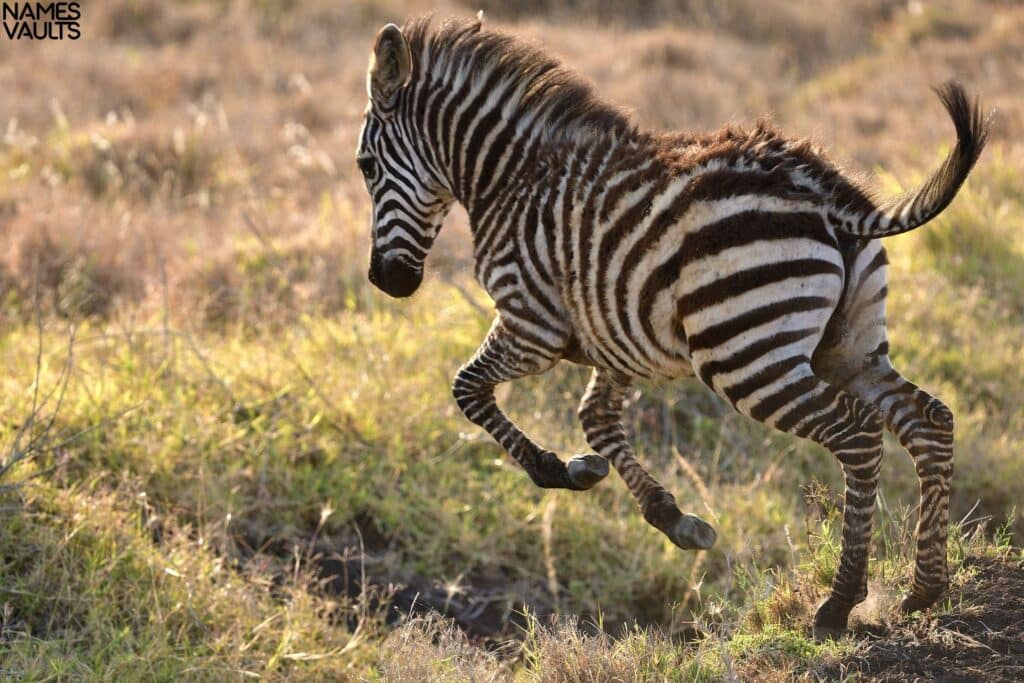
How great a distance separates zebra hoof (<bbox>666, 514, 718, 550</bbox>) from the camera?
5.35 m

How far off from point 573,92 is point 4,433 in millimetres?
3863

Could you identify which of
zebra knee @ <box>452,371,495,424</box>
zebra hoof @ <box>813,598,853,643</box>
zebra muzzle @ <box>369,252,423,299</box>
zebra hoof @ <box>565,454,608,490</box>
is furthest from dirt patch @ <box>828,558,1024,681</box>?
zebra muzzle @ <box>369,252,423,299</box>

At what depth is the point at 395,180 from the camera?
6.03 m

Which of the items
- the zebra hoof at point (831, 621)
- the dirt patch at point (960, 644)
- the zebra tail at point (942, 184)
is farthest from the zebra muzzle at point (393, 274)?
the dirt patch at point (960, 644)

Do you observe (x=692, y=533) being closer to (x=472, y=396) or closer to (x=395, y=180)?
(x=472, y=396)

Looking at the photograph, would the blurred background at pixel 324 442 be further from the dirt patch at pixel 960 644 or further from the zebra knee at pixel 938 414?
the zebra knee at pixel 938 414

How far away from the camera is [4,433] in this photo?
23.4 ft

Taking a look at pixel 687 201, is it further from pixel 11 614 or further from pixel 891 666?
pixel 11 614

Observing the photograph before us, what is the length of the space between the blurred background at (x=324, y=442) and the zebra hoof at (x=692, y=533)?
0.20 metres

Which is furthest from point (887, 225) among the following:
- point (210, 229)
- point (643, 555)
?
point (210, 229)

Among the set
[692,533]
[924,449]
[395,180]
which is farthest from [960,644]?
[395,180]

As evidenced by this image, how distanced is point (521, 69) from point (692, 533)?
2.26 m

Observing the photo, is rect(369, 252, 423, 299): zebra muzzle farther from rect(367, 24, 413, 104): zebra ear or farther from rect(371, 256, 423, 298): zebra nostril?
rect(367, 24, 413, 104): zebra ear

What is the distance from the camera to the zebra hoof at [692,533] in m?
5.35
